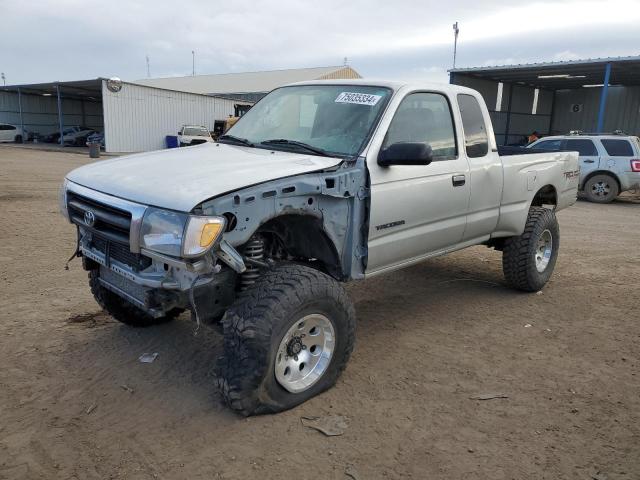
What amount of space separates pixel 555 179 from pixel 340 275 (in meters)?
3.35

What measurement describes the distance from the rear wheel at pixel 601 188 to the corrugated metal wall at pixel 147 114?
24.2 meters

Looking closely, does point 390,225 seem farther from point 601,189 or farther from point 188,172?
point 601,189

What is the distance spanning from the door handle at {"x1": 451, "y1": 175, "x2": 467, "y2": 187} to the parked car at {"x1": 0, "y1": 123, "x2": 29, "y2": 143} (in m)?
40.6

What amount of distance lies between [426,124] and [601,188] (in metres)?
11.8

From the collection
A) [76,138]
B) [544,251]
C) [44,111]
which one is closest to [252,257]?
[544,251]

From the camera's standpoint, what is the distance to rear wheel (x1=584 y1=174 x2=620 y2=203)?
1399 cm

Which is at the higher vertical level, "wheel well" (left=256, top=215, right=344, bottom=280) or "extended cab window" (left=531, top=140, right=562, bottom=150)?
"extended cab window" (left=531, top=140, right=562, bottom=150)

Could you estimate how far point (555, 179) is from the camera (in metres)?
5.91

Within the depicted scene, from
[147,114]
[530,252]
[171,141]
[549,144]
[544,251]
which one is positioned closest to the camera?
[530,252]

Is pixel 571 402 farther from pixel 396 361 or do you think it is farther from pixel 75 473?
pixel 75 473

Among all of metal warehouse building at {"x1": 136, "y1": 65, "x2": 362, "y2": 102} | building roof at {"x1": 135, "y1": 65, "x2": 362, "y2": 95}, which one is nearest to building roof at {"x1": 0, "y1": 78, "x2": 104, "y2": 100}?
building roof at {"x1": 135, "y1": 65, "x2": 362, "y2": 95}

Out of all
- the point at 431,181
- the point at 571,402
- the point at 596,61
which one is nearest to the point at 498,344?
the point at 571,402

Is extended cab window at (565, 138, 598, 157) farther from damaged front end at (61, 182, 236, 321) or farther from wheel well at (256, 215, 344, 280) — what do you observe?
damaged front end at (61, 182, 236, 321)

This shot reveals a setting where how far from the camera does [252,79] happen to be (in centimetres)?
5200
